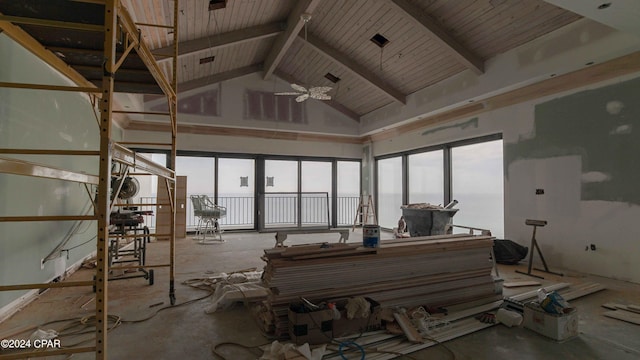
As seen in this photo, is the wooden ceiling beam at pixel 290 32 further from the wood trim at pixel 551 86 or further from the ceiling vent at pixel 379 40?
the wood trim at pixel 551 86

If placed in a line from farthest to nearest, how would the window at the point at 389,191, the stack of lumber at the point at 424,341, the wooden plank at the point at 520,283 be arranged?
the window at the point at 389,191 < the wooden plank at the point at 520,283 < the stack of lumber at the point at 424,341

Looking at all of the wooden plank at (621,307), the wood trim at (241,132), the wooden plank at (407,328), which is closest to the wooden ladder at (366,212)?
the wood trim at (241,132)

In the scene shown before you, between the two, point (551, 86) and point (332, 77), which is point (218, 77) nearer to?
point (332, 77)

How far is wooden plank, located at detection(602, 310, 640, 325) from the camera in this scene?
2621 mm

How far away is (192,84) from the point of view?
23.5ft

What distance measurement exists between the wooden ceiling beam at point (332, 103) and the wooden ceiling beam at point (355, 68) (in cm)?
172

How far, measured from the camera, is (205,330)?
7.99 feet

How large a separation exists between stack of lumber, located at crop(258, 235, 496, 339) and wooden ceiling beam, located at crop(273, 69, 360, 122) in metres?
5.96

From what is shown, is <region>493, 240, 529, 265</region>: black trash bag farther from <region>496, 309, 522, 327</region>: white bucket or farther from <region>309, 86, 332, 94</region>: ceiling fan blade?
<region>309, 86, 332, 94</region>: ceiling fan blade

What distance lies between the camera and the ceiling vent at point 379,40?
18.6ft

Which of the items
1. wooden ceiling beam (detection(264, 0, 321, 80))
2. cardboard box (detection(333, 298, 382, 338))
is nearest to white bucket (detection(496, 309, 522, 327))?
cardboard box (detection(333, 298, 382, 338))

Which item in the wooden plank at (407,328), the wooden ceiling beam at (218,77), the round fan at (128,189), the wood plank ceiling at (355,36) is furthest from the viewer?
the wooden ceiling beam at (218,77)

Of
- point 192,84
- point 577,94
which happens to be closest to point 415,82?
point 577,94

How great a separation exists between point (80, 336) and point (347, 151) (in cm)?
787
